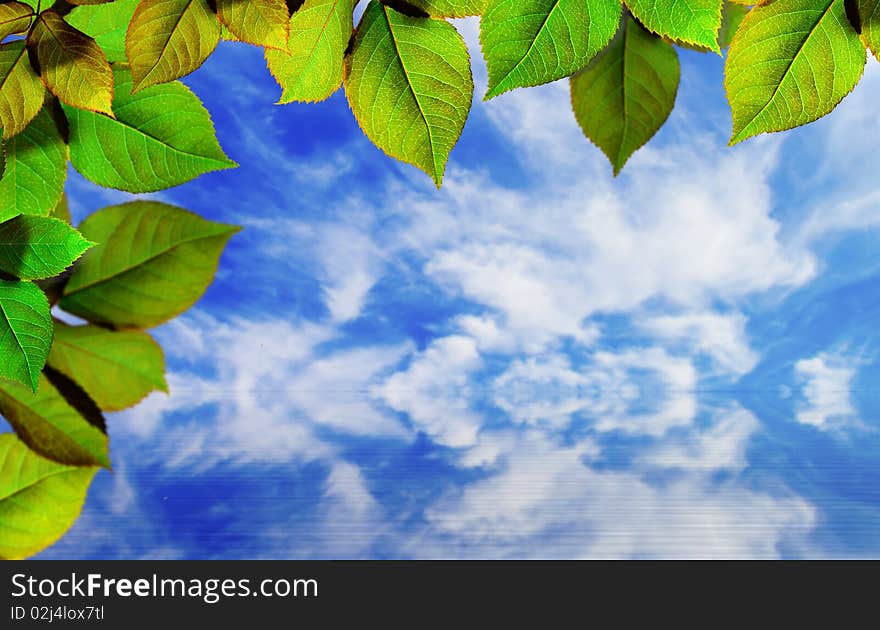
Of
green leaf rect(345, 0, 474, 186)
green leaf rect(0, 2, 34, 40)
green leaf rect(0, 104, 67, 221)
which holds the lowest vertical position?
green leaf rect(345, 0, 474, 186)

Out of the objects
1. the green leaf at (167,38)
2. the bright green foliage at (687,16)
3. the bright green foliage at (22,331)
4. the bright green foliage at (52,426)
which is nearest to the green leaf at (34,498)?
the bright green foliage at (52,426)

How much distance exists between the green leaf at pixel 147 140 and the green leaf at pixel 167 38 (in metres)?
0.06

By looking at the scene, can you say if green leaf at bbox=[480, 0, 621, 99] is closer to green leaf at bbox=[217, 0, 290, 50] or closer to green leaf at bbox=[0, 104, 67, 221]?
green leaf at bbox=[217, 0, 290, 50]

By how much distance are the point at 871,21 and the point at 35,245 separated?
305mm

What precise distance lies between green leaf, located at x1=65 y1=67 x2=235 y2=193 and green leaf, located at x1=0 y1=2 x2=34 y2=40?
0.16 feet

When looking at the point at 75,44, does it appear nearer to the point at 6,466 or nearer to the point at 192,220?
the point at 192,220

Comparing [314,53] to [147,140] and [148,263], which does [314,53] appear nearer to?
[147,140]

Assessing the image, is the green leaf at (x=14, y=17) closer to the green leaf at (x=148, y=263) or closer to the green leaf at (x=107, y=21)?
the green leaf at (x=107, y=21)

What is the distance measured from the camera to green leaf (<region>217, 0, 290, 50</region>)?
234 millimetres

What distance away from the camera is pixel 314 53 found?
0.25 m

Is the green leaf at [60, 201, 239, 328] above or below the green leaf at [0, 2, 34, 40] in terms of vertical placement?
above

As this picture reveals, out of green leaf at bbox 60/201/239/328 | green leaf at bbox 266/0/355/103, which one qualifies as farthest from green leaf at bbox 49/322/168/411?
green leaf at bbox 266/0/355/103

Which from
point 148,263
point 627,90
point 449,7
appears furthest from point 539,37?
point 148,263

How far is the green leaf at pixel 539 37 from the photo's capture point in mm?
212
